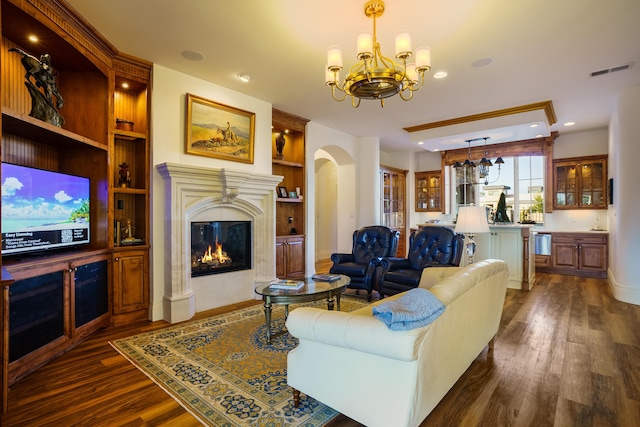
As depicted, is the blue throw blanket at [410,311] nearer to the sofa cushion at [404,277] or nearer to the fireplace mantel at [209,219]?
the sofa cushion at [404,277]

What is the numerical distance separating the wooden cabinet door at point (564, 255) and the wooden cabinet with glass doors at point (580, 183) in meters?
0.88

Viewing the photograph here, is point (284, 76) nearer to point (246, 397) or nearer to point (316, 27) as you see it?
point (316, 27)

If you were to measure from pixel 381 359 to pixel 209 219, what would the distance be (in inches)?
132

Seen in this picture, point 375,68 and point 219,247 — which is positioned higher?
point 375,68

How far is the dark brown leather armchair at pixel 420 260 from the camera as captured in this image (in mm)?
4273

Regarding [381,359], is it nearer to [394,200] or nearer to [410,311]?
[410,311]

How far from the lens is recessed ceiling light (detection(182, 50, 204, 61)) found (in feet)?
11.4

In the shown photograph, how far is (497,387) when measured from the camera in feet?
7.55

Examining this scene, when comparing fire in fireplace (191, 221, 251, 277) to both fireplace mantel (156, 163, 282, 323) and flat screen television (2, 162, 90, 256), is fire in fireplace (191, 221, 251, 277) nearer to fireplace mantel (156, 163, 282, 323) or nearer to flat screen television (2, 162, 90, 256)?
fireplace mantel (156, 163, 282, 323)

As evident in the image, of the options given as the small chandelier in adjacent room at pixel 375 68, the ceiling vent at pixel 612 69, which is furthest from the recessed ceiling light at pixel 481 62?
the ceiling vent at pixel 612 69

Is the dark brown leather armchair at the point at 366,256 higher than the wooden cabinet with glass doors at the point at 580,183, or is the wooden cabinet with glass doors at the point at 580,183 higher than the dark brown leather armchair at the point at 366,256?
the wooden cabinet with glass doors at the point at 580,183

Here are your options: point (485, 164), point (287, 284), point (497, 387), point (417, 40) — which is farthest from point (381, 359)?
point (485, 164)

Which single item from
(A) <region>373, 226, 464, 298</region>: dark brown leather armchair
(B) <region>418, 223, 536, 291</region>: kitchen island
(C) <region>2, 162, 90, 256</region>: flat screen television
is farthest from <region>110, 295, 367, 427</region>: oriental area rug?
(B) <region>418, 223, 536, 291</region>: kitchen island

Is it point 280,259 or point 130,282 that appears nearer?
point 130,282
